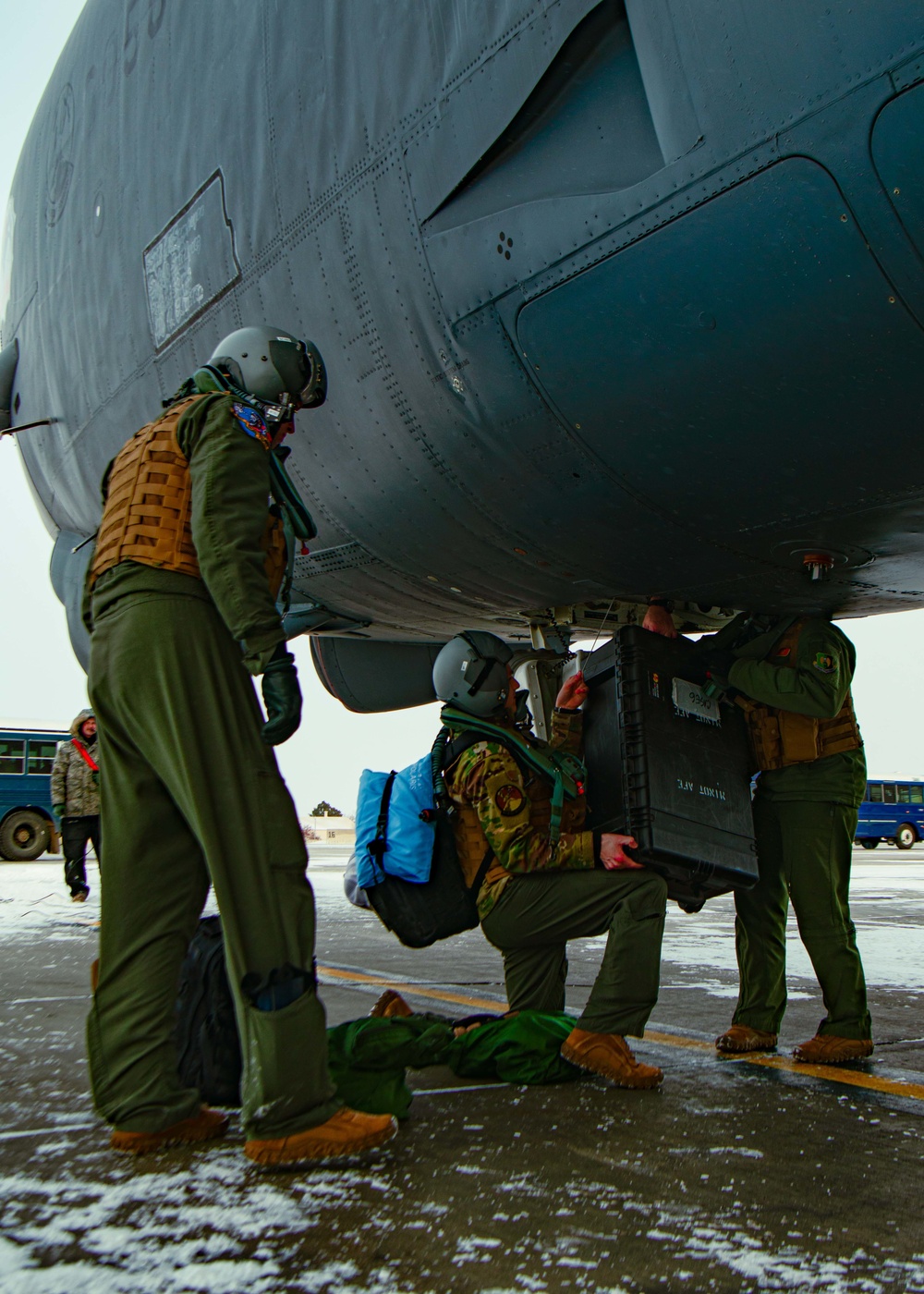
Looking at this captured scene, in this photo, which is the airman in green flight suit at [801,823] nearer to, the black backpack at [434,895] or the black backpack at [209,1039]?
the black backpack at [434,895]

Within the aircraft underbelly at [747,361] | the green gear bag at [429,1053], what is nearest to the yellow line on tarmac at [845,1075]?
the green gear bag at [429,1053]

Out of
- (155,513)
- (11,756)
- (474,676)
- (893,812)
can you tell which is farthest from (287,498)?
(893,812)

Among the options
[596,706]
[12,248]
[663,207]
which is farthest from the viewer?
[12,248]

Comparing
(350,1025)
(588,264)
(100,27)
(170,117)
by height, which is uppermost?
(100,27)

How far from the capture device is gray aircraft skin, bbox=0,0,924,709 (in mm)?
2230

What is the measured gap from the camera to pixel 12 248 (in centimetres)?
659

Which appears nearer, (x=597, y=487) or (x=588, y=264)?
(x=588, y=264)

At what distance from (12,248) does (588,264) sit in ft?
17.1

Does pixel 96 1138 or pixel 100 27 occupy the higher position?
pixel 100 27

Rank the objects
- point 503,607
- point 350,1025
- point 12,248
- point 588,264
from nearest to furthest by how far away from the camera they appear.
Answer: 1. point 588,264
2. point 350,1025
3. point 503,607
4. point 12,248

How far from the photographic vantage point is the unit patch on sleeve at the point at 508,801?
329cm

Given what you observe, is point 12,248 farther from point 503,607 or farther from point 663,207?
point 663,207

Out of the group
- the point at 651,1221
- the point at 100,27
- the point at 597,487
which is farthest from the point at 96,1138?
the point at 100,27

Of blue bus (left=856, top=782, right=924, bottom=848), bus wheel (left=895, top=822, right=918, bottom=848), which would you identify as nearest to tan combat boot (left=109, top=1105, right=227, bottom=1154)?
blue bus (left=856, top=782, right=924, bottom=848)
